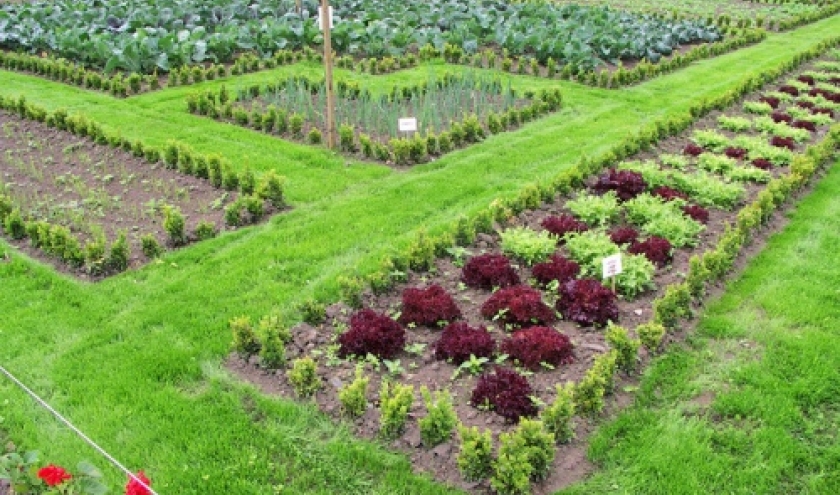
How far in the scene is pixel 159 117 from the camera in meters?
→ 12.8

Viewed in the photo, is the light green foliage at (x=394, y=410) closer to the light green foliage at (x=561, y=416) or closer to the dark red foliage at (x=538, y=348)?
the light green foliage at (x=561, y=416)

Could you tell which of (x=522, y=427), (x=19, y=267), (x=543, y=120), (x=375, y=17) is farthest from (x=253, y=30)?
(x=522, y=427)

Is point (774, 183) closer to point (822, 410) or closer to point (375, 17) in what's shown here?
point (822, 410)

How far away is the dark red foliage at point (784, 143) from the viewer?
11.4 metres

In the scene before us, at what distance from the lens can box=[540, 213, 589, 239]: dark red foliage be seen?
838 cm

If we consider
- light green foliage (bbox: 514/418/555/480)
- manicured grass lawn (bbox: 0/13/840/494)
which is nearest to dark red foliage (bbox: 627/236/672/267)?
manicured grass lawn (bbox: 0/13/840/494)

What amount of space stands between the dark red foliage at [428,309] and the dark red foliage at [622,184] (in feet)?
11.9

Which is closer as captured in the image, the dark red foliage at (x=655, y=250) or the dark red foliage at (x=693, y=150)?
the dark red foliage at (x=655, y=250)

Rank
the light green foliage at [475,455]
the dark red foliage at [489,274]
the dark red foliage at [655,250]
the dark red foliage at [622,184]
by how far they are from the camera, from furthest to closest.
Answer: the dark red foliage at [622,184] → the dark red foliage at [655,250] → the dark red foliage at [489,274] → the light green foliage at [475,455]

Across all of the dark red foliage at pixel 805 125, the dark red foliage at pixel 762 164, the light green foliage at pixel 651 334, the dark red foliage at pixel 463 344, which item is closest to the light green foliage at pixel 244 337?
the dark red foliage at pixel 463 344

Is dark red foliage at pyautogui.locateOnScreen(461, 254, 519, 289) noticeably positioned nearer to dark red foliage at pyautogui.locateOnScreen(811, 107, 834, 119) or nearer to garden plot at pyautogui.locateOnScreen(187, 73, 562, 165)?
garden plot at pyautogui.locateOnScreen(187, 73, 562, 165)

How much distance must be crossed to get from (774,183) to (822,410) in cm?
445

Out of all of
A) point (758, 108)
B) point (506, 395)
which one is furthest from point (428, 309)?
point (758, 108)

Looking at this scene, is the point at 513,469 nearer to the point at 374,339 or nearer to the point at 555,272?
the point at 374,339
